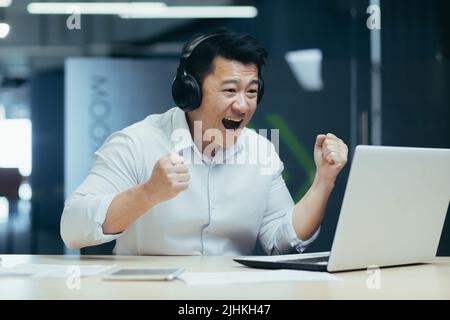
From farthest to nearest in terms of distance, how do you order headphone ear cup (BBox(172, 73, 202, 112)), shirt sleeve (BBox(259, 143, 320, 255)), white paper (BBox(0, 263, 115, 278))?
headphone ear cup (BBox(172, 73, 202, 112))
shirt sleeve (BBox(259, 143, 320, 255))
white paper (BBox(0, 263, 115, 278))

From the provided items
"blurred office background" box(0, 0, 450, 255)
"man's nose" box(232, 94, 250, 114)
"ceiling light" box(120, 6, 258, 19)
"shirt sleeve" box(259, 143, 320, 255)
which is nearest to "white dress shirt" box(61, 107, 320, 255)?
"shirt sleeve" box(259, 143, 320, 255)

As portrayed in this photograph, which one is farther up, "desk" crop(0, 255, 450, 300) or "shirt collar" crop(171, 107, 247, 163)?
"shirt collar" crop(171, 107, 247, 163)

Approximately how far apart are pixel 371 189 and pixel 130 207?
62cm

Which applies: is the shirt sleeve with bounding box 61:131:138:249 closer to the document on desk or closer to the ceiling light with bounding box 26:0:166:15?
the document on desk

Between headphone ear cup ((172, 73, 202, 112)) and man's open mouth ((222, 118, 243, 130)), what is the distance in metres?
0.10

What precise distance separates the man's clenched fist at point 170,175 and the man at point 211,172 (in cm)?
26

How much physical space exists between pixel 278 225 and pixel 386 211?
672 mm

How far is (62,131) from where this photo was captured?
3.55 metres

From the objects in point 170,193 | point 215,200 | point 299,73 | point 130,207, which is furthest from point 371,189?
point 299,73

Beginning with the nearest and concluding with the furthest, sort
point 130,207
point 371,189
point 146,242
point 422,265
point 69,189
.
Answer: point 371,189 < point 422,265 < point 130,207 < point 146,242 < point 69,189

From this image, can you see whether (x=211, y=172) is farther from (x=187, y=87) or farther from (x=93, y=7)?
(x=93, y=7)

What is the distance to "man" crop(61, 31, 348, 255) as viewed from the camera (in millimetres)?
1891
